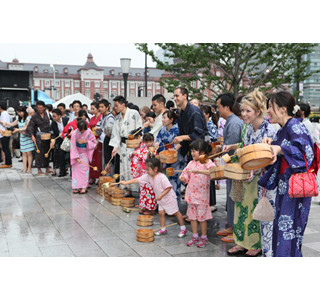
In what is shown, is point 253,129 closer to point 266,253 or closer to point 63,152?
point 266,253

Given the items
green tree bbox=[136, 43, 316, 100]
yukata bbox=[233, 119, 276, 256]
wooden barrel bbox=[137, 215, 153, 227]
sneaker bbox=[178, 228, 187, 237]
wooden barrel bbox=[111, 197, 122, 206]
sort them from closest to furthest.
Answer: yukata bbox=[233, 119, 276, 256] < sneaker bbox=[178, 228, 187, 237] < wooden barrel bbox=[137, 215, 153, 227] < wooden barrel bbox=[111, 197, 122, 206] < green tree bbox=[136, 43, 316, 100]

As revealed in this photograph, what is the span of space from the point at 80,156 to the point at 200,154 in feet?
12.4

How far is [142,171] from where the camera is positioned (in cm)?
689

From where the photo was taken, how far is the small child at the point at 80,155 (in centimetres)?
804

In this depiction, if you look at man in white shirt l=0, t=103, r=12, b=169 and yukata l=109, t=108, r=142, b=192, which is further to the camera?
man in white shirt l=0, t=103, r=12, b=169

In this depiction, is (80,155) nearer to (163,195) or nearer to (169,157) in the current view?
(169,157)

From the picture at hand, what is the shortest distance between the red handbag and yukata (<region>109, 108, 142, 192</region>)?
4.65 meters

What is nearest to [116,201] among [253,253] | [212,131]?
[212,131]

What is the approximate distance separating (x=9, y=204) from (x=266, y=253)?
512cm

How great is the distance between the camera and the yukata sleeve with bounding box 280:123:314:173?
3.24 m

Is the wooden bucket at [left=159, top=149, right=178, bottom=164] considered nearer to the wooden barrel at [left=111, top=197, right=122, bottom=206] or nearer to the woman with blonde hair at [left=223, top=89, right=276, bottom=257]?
the woman with blonde hair at [left=223, top=89, right=276, bottom=257]

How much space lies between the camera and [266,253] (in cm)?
377

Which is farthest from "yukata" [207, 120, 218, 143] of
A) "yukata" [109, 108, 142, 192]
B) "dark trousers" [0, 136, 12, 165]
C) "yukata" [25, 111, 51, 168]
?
"dark trousers" [0, 136, 12, 165]

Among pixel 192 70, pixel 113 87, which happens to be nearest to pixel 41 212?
pixel 192 70
